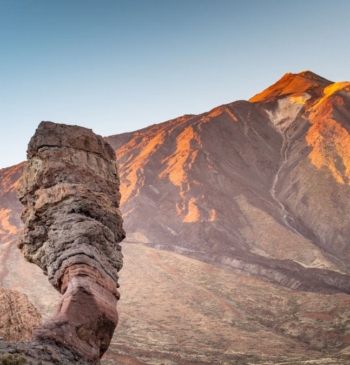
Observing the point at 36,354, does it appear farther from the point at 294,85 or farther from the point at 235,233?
the point at 294,85

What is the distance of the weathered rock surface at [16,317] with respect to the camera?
50.1 ft

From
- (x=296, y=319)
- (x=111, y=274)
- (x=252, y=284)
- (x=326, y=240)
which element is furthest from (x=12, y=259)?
(x=111, y=274)

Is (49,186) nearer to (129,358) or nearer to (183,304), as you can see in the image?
(129,358)

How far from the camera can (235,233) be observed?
252 feet

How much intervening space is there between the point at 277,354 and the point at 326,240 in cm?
4576

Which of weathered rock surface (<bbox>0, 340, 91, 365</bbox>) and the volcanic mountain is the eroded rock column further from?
the volcanic mountain

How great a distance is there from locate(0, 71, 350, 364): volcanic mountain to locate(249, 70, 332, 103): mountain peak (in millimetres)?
733

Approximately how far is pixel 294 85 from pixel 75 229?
12966 cm

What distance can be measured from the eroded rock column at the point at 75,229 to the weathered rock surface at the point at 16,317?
107 inches

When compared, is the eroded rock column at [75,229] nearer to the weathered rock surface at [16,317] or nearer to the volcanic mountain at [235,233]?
the weathered rock surface at [16,317]

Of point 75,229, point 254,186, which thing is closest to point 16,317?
point 75,229

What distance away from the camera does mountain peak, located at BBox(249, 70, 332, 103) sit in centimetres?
12738

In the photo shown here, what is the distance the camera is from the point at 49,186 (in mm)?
14070

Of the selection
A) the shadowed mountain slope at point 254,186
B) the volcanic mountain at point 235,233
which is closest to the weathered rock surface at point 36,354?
the volcanic mountain at point 235,233
